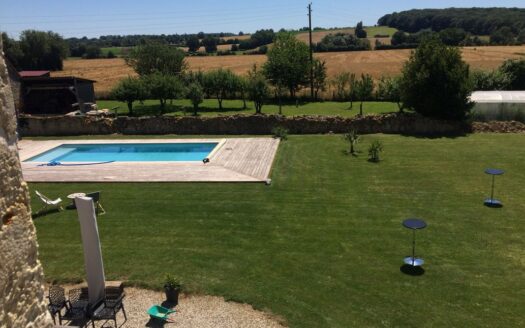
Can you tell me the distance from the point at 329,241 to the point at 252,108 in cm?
2704

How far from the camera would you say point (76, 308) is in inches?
390

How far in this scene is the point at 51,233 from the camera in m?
14.3

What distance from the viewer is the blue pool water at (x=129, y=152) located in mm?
24734

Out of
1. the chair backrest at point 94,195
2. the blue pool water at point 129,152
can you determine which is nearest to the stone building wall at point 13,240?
the chair backrest at point 94,195

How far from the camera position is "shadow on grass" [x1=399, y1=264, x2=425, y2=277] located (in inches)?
455

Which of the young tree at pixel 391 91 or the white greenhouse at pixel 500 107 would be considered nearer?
the white greenhouse at pixel 500 107

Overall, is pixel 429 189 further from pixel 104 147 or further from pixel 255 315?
pixel 104 147

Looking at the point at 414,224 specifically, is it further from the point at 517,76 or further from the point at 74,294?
the point at 517,76

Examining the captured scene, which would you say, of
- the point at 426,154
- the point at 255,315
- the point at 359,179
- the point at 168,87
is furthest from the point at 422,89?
the point at 255,315

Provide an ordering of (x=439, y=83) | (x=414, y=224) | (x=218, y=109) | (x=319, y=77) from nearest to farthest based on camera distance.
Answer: (x=414, y=224), (x=439, y=83), (x=218, y=109), (x=319, y=77)

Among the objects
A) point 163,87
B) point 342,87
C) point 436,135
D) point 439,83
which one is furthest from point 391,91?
point 163,87

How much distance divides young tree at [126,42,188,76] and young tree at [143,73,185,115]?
26.0 feet

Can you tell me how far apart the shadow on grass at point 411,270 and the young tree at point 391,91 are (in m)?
20.6

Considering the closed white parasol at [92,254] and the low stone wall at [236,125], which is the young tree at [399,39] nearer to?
the low stone wall at [236,125]
